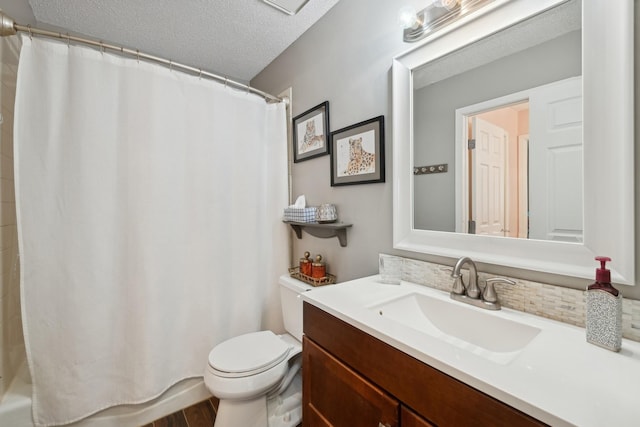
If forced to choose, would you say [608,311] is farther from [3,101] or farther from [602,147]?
[3,101]

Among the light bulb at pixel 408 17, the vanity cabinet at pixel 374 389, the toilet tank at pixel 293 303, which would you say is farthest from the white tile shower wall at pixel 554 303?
the light bulb at pixel 408 17

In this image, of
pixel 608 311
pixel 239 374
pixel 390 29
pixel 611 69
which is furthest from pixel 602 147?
pixel 239 374

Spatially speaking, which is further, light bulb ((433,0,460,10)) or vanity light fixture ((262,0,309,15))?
vanity light fixture ((262,0,309,15))

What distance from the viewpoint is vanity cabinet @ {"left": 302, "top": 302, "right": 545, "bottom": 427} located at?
55 centimetres

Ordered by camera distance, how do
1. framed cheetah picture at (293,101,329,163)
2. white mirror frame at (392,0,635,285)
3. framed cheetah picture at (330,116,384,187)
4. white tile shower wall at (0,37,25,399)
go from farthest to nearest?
framed cheetah picture at (293,101,329,163) < framed cheetah picture at (330,116,384,187) < white tile shower wall at (0,37,25,399) < white mirror frame at (392,0,635,285)

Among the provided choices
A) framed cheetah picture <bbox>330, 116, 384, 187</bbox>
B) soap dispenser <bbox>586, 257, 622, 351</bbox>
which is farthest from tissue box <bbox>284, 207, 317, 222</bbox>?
soap dispenser <bbox>586, 257, 622, 351</bbox>

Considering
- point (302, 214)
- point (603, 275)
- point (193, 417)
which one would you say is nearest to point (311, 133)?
point (302, 214)

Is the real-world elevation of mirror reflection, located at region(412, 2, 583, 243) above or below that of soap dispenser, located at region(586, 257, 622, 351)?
above

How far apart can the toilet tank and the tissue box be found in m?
0.38

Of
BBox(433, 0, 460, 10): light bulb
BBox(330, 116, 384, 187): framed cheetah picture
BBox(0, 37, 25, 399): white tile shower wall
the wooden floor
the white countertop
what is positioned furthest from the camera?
the wooden floor

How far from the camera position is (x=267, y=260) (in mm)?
1922

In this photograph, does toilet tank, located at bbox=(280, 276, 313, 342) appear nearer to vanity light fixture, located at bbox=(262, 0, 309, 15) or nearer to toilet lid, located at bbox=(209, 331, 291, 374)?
toilet lid, located at bbox=(209, 331, 291, 374)

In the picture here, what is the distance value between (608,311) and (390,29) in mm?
1309

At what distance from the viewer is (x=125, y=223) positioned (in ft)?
4.71
